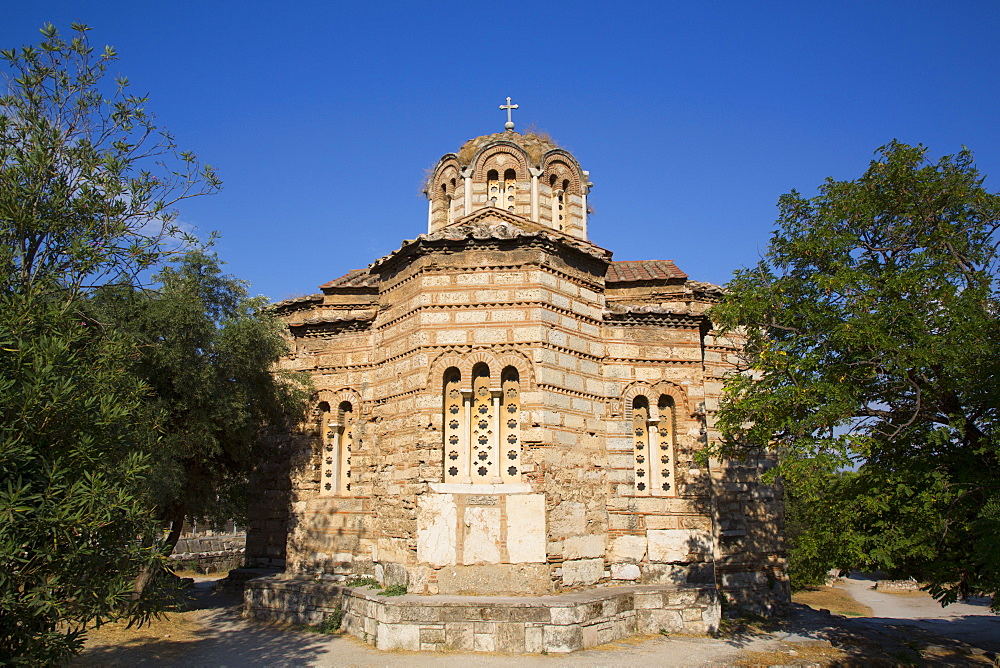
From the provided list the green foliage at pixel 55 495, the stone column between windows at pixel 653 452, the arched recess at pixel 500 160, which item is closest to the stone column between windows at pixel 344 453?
the stone column between windows at pixel 653 452

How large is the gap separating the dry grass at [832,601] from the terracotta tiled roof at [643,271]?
376 inches

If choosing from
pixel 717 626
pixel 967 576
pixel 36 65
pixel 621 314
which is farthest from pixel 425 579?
pixel 36 65

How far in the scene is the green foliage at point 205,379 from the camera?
11672 mm

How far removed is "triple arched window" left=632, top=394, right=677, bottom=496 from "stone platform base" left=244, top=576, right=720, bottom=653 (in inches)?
73.5

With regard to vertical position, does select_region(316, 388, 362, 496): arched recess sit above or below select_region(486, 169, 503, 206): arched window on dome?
below

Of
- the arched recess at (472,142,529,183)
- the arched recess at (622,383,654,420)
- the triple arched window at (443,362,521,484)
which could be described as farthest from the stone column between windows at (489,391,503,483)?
the arched recess at (472,142,529,183)

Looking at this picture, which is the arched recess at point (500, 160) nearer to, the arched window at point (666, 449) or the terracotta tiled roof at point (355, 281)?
the terracotta tiled roof at point (355, 281)

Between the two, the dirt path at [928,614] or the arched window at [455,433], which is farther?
the dirt path at [928,614]

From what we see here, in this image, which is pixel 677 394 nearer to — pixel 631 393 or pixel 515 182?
pixel 631 393

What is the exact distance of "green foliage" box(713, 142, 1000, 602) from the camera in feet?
27.4

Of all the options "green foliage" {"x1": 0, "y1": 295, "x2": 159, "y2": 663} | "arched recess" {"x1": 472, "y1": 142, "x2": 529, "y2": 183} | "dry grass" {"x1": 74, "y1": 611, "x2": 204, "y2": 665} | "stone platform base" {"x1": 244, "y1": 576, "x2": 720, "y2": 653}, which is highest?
"arched recess" {"x1": 472, "y1": 142, "x2": 529, "y2": 183}

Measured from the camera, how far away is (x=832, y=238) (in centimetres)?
978

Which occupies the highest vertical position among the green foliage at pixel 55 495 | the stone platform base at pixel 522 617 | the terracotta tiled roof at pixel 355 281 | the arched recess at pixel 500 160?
the arched recess at pixel 500 160

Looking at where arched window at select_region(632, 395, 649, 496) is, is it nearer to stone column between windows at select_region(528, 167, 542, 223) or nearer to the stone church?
the stone church
